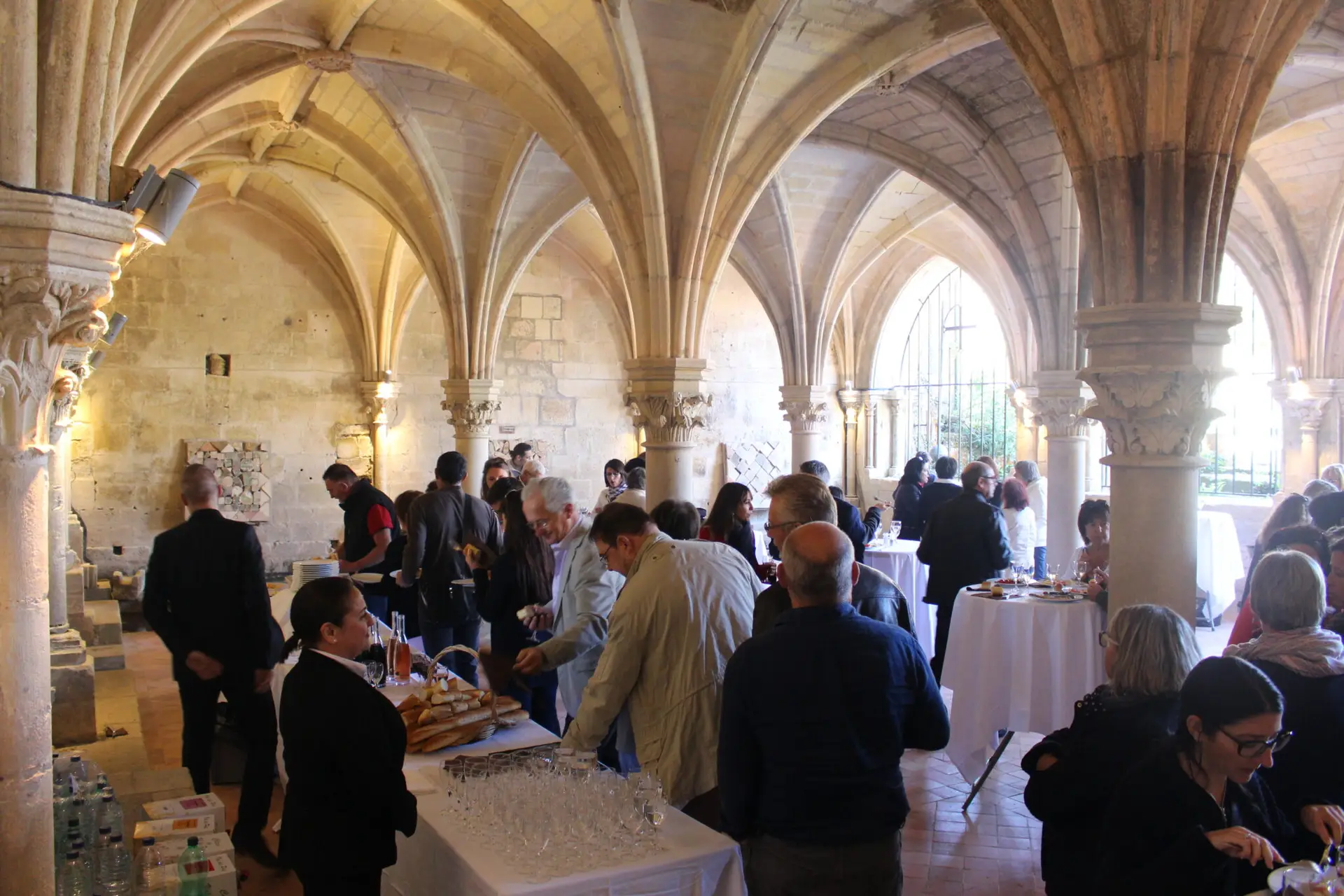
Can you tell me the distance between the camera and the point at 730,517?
4.84 metres

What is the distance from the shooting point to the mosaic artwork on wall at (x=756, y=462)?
55.7 feet

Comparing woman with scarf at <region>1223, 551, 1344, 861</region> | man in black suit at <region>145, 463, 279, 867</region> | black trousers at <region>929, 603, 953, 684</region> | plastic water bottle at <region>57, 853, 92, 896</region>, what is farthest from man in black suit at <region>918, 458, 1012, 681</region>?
plastic water bottle at <region>57, 853, 92, 896</region>

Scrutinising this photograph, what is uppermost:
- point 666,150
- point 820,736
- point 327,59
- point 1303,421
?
point 327,59

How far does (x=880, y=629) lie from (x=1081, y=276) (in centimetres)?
650

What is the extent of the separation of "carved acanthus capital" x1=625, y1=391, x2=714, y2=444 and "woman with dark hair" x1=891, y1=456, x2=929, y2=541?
1877 mm

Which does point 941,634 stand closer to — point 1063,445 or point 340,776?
point 1063,445

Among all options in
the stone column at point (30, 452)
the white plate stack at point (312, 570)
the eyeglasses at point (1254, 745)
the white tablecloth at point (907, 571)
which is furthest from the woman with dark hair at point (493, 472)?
the eyeglasses at point (1254, 745)

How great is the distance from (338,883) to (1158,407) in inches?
138

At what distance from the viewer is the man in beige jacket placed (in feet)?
9.99

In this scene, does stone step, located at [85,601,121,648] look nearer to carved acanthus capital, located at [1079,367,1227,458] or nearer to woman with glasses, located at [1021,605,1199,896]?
carved acanthus capital, located at [1079,367,1227,458]

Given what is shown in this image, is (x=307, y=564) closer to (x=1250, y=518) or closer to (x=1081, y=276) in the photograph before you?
(x=1081, y=276)

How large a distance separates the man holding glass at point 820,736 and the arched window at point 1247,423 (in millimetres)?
13501

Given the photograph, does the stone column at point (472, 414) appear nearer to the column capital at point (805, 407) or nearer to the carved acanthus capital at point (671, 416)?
the column capital at point (805, 407)

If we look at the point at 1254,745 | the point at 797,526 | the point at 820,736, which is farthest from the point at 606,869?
the point at 1254,745
